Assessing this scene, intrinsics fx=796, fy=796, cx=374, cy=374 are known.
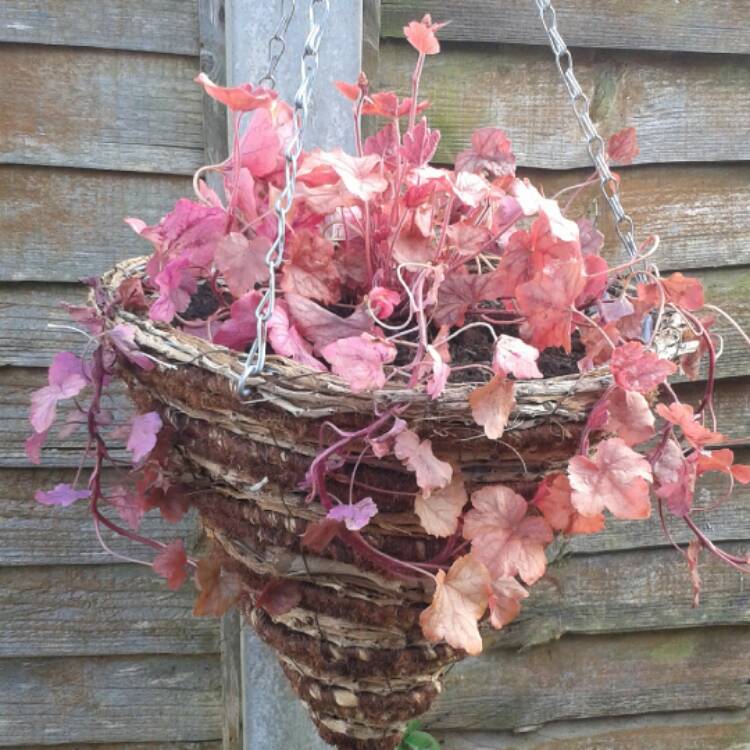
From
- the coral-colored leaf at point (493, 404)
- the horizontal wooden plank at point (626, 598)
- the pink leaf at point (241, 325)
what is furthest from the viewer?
the horizontal wooden plank at point (626, 598)

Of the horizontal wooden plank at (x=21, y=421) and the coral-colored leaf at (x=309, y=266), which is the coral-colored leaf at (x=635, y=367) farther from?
the horizontal wooden plank at (x=21, y=421)

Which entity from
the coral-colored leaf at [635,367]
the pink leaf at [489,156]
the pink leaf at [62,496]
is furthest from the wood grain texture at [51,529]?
the coral-colored leaf at [635,367]

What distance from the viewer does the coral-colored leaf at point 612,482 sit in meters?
0.51

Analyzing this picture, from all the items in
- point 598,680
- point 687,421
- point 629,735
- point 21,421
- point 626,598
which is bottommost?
point 629,735

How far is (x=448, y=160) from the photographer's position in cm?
114

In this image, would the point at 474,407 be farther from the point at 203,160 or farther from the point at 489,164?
the point at 203,160

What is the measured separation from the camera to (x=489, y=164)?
71 centimetres

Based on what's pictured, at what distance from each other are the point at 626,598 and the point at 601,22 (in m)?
0.90

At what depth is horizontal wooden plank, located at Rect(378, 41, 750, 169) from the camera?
113 cm

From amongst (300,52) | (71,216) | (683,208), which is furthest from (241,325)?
(683,208)

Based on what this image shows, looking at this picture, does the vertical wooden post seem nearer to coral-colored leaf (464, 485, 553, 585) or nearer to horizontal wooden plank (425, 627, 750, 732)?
coral-colored leaf (464, 485, 553, 585)

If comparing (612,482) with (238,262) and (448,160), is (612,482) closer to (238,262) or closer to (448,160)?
(238,262)

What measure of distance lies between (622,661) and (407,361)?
981 millimetres

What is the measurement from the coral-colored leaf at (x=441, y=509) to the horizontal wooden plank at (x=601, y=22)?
792 mm
